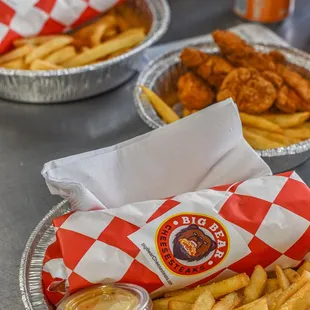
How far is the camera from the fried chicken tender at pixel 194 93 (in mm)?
1626

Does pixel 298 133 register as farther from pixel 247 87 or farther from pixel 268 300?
pixel 268 300

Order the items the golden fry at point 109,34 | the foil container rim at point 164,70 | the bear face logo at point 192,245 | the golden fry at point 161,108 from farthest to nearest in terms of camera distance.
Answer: the golden fry at point 109,34
the golden fry at point 161,108
the foil container rim at point 164,70
the bear face logo at point 192,245

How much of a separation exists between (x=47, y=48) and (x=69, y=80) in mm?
131

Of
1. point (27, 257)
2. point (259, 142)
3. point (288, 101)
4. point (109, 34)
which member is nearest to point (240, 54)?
point (288, 101)

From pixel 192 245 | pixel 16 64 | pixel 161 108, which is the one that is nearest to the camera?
pixel 192 245

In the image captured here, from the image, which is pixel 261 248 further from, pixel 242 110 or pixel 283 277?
pixel 242 110

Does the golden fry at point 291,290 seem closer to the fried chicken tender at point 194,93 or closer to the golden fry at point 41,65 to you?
the fried chicken tender at point 194,93

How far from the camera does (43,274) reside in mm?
1149

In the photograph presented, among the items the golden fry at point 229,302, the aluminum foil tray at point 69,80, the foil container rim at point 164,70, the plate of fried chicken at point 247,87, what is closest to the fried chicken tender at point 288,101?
the plate of fried chicken at point 247,87

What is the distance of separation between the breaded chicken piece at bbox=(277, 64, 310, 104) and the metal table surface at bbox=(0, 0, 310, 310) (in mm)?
219

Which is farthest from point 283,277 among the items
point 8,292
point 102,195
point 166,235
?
point 8,292

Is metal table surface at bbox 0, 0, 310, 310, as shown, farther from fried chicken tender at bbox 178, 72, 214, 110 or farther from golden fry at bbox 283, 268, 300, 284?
golden fry at bbox 283, 268, 300, 284

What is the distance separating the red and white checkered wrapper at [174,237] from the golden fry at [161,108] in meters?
0.44

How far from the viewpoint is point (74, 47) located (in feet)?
5.94
